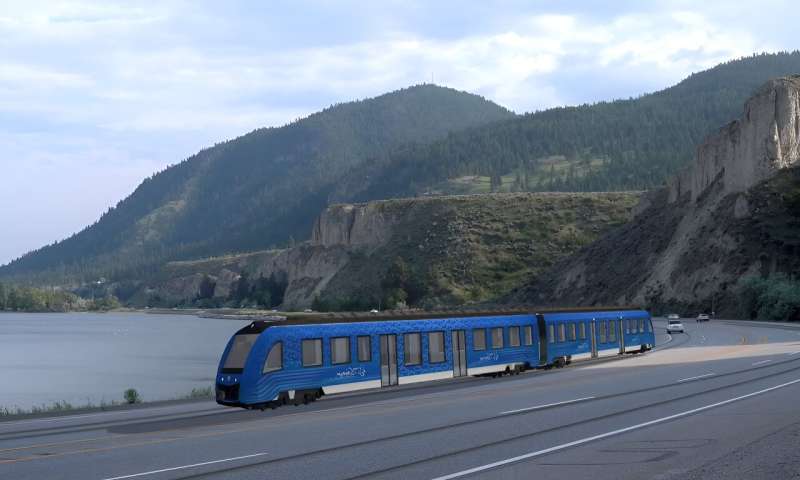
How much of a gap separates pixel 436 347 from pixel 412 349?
4.39 ft

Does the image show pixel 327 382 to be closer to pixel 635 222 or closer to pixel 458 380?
A: pixel 458 380

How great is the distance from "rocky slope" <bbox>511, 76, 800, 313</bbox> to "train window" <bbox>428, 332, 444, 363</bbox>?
6533cm

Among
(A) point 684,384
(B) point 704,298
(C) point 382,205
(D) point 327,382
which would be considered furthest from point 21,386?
(C) point 382,205

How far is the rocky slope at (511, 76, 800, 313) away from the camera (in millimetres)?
91625

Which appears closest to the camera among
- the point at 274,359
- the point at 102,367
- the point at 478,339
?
the point at 274,359

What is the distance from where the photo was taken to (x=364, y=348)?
2833 centimetres

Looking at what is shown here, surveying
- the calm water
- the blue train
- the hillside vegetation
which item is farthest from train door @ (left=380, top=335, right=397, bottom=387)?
the hillside vegetation

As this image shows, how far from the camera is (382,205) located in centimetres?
18612

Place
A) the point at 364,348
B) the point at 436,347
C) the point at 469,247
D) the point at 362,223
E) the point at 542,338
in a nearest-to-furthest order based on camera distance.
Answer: the point at 364,348
the point at 436,347
the point at 542,338
the point at 469,247
the point at 362,223

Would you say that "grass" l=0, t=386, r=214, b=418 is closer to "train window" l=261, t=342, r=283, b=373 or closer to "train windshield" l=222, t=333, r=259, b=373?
"train windshield" l=222, t=333, r=259, b=373

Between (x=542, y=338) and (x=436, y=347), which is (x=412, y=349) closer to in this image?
(x=436, y=347)

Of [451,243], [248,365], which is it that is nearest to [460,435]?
[248,365]

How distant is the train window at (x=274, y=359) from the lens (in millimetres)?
24911

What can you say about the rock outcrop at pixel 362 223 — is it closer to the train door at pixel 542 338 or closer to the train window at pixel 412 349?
the train door at pixel 542 338
